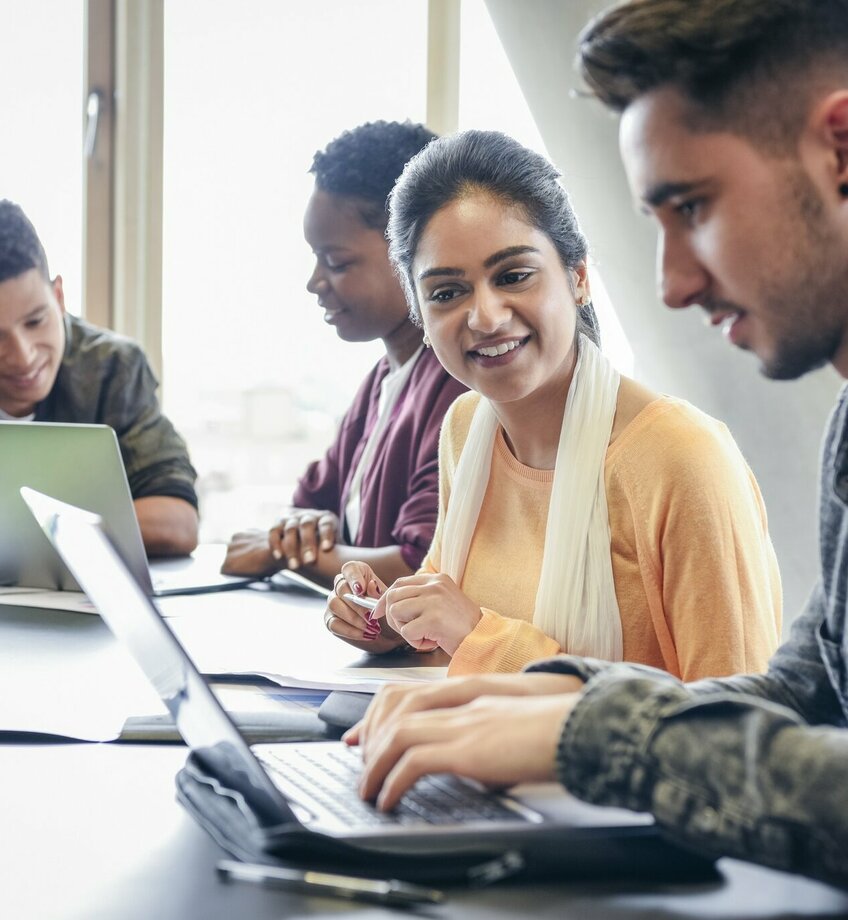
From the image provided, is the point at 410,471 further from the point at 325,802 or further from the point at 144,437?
the point at 325,802

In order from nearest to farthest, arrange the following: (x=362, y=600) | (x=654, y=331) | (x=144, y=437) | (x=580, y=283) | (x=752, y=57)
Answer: (x=752, y=57) → (x=362, y=600) → (x=580, y=283) → (x=144, y=437) → (x=654, y=331)

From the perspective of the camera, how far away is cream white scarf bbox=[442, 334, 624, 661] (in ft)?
4.58

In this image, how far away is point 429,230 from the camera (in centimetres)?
153

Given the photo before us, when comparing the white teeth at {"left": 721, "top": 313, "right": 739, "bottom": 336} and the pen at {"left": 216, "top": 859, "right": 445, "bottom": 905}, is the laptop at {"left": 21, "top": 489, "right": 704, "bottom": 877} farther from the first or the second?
the white teeth at {"left": 721, "top": 313, "right": 739, "bottom": 336}

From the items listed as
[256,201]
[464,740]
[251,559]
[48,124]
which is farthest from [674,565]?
[48,124]

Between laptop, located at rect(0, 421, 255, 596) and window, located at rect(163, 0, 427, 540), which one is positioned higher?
window, located at rect(163, 0, 427, 540)

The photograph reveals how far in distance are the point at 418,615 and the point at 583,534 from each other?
25 centimetres

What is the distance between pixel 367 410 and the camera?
243 cm

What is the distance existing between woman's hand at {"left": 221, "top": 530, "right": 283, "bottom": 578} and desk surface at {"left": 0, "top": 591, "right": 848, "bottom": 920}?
1087mm

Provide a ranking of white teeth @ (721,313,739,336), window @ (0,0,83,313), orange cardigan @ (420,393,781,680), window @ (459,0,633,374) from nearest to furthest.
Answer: white teeth @ (721,313,739,336), orange cardigan @ (420,393,781,680), window @ (459,0,633,374), window @ (0,0,83,313)

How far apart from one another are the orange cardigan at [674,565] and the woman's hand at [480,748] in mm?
567

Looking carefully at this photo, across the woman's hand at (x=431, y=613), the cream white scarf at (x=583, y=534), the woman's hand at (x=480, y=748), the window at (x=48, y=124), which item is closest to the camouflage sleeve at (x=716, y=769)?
the woman's hand at (x=480, y=748)

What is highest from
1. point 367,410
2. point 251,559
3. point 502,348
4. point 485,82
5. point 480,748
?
point 485,82

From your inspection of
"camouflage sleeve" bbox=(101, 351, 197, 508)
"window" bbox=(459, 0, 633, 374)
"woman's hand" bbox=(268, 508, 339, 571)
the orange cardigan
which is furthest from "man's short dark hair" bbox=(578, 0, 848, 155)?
"window" bbox=(459, 0, 633, 374)
